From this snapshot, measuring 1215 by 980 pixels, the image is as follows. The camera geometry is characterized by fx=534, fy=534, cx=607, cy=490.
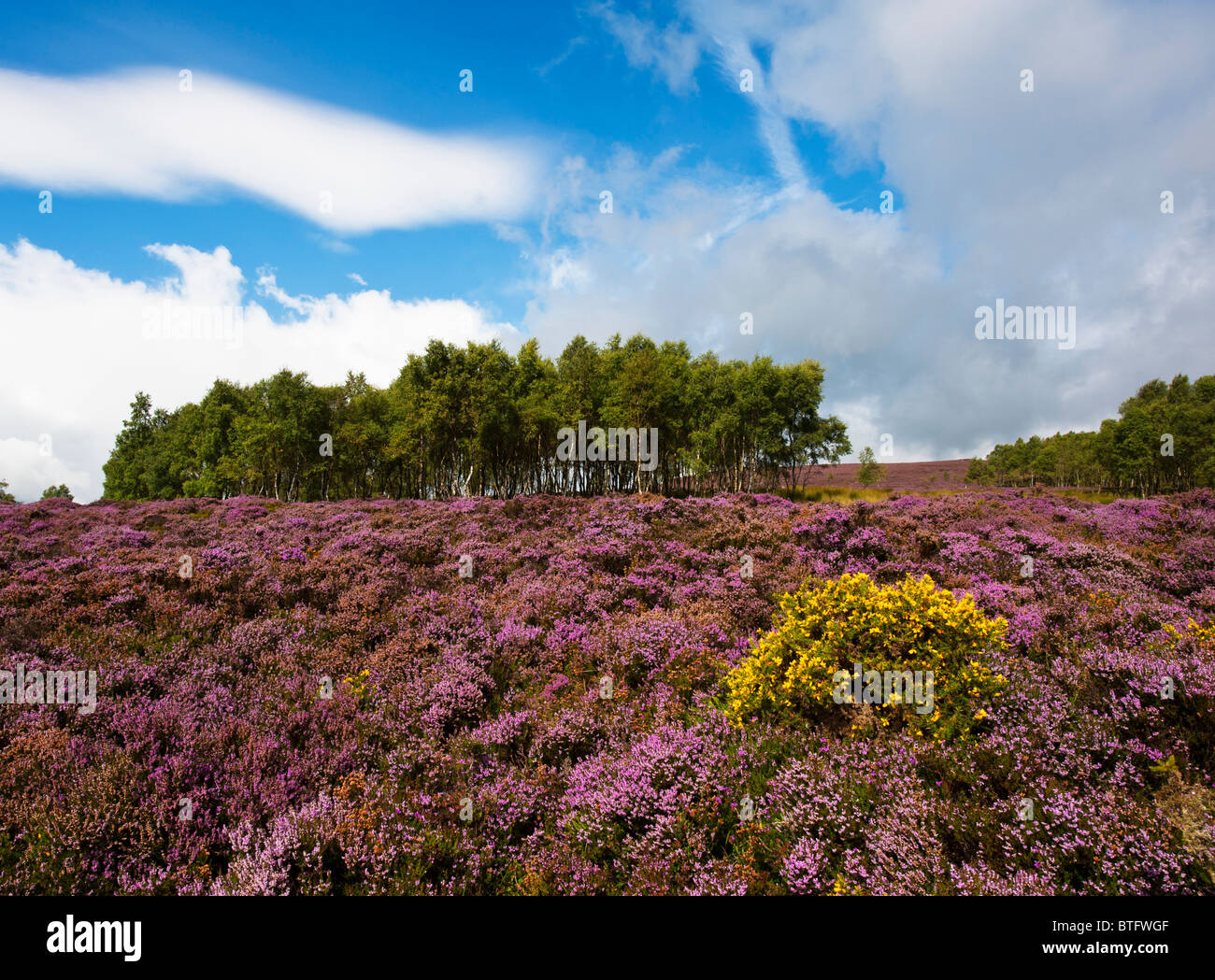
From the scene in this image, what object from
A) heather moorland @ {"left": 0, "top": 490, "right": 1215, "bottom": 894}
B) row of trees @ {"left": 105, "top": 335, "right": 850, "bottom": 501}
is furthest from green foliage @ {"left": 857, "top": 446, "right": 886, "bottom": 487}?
heather moorland @ {"left": 0, "top": 490, "right": 1215, "bottom": 894}

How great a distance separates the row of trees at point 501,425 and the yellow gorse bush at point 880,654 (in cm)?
3624

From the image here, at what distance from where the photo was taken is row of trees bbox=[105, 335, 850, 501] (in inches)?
1693

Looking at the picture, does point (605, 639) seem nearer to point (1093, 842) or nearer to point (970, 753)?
point (970, 753)

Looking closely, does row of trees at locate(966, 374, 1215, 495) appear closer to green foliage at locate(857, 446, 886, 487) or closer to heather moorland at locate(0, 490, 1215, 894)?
green foliage at locate(857, 446, 886, 487)

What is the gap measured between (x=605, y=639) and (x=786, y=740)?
3.54 m

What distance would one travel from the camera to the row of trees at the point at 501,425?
4300 centimetres

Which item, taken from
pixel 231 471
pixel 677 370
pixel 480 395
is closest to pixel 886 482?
pixel 677 370

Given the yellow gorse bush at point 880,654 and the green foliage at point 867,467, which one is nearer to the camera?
the yellow gorse bush at point 880,654

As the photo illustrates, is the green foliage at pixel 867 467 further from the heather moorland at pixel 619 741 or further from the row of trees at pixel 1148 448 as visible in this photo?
the heather moorland at pixel 619 741

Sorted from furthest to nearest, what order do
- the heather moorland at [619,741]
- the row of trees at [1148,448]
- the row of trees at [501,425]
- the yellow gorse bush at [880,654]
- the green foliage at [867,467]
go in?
the green foliage at [867,467] < the row of trees at [1148,448] < the row of trees at [501,425] < the yellow gorse bush at [880,654] < the heather moorland at [619,741]

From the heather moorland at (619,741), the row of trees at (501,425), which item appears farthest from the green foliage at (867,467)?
the heather moorland at (619,741)

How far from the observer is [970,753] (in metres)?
4.38

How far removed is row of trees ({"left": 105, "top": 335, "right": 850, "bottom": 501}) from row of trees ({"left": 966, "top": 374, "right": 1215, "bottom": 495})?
34499mm
